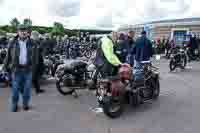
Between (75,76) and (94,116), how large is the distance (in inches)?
92.2

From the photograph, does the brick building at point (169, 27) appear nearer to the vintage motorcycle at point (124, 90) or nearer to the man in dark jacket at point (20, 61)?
the vintage motorcycle at point (124, 90)

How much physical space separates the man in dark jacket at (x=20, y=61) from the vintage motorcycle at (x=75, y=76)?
2.02 metres

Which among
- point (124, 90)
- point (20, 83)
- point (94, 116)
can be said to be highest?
point (20, 83)

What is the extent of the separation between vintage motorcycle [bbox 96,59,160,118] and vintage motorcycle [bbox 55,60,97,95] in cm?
157

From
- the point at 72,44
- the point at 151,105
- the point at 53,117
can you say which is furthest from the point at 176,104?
the point at 72,44

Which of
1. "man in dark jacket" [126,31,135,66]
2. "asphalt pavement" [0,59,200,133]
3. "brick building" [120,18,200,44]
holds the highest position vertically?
"brick building" [120,18,200,44]

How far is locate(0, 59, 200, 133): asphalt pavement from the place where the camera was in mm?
5395

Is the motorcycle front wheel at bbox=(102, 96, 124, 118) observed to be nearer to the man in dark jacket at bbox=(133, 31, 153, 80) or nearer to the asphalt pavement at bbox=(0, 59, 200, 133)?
the asphalt pavement at bbox=(0, 59, 200, 133)

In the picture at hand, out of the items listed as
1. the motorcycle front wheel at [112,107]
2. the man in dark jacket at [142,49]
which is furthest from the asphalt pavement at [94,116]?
the man in dark jacket at [142,49]

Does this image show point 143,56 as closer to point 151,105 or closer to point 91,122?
point 151,105

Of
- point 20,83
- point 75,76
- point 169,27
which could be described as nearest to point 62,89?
point 75,76

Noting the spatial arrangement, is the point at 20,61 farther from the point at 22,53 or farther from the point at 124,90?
the point at 124,90

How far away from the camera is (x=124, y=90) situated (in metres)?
6.50

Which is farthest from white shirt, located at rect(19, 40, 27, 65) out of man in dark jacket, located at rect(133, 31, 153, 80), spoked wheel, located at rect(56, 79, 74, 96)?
man in dark jacket, located at rect(133, 31, 153, 80)
